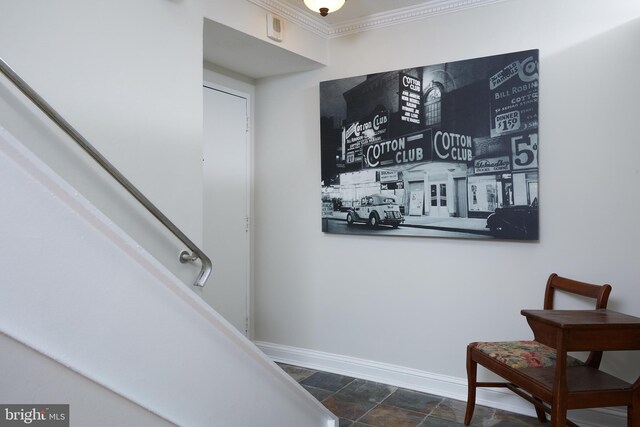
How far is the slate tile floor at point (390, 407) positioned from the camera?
2701 millimetres

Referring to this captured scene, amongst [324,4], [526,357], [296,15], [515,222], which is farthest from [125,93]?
[526,357]

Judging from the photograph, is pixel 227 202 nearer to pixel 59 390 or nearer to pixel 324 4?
pixel 324 4

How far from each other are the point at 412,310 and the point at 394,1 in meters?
2.15

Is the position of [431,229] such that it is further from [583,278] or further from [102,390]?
[102,390]

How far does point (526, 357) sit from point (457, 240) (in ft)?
3.00

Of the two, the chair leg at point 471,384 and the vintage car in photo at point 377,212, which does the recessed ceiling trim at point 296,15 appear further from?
the chair leg at point 471,384

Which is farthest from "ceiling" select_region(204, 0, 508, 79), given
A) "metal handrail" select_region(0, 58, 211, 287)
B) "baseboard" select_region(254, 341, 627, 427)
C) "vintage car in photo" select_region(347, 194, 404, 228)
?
"baseboard" select_region(254, 341, 627, 427)

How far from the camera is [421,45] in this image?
10.6 ft

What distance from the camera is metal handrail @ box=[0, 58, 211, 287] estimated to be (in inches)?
58.8

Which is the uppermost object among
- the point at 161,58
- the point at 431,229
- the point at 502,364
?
the point at 161,58

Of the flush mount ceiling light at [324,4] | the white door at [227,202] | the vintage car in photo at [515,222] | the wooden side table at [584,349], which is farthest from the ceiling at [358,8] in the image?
the wooden side table at [584,349]

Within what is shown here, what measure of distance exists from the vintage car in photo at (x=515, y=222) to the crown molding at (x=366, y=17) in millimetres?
1344

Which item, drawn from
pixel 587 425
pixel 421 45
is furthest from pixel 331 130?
pixel 587 425

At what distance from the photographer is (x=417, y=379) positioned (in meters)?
3.21
